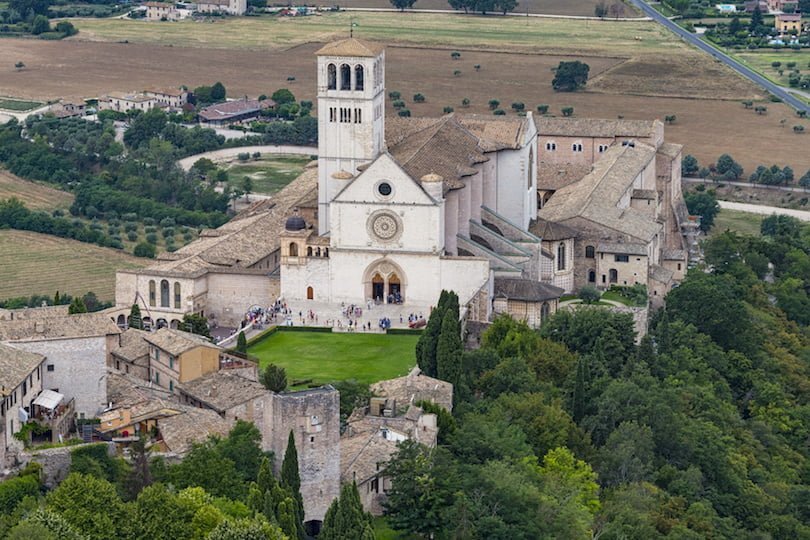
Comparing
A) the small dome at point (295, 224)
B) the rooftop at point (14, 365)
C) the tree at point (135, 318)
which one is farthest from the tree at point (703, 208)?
the rooftop at point (14, 365)

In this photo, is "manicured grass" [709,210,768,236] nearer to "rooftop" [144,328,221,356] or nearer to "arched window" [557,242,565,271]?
"arched window" [557,242,565,271]

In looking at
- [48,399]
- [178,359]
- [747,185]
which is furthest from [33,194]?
[48,399]

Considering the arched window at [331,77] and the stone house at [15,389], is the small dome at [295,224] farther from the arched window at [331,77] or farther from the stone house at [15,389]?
the stone house at [15,389]

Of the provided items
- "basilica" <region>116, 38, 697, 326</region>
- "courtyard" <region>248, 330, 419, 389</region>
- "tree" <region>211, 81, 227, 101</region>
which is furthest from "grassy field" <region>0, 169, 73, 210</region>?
"courtyard" <region>248, 330, 419, 389</region>

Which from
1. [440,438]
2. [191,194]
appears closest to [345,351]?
[440,438]

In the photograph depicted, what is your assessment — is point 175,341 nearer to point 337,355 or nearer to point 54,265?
point 337,355

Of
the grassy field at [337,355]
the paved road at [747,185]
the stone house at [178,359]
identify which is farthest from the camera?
the paved road at [747,185]

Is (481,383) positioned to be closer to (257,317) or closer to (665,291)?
(257,317)
